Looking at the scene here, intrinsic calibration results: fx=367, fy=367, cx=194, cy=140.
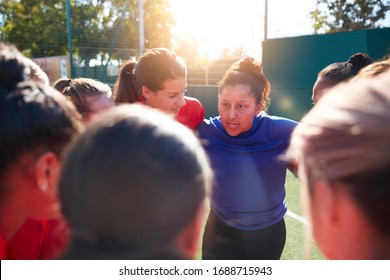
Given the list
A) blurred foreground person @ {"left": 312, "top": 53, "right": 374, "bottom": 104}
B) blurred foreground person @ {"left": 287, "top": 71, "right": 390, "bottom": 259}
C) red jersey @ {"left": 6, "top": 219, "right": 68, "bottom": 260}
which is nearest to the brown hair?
blurred foreground person @ {"left": 312, "top": 53, "right": 374, "bottom": 104}

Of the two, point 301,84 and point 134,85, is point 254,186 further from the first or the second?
point 301,84

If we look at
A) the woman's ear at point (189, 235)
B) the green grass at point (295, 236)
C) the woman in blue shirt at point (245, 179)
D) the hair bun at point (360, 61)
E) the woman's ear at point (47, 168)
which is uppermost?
the hair bun at point (360, 61)


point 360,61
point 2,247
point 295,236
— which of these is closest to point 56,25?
point 295,236

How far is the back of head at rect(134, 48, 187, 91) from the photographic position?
2729 mm

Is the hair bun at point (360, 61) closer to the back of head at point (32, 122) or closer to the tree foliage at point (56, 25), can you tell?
the back of head at point (32, 122)

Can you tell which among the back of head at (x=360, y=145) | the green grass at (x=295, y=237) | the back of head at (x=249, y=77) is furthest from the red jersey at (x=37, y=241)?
the green grass at (x=295, y=237)

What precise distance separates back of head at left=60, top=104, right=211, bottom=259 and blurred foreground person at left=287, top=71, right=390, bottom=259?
1.23ft

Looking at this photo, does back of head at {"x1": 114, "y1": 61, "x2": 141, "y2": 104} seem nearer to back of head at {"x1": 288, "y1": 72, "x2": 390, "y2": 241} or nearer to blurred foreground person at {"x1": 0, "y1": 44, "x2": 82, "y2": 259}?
blurred foreground person at {"x1": 0, "y1": 44, "x2": 82, "y2": 259}

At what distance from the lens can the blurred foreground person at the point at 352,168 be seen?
0.89m

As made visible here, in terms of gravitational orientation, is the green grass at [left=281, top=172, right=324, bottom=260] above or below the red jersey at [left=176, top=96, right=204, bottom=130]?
below

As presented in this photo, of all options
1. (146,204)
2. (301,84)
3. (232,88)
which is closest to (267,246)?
(232,88)

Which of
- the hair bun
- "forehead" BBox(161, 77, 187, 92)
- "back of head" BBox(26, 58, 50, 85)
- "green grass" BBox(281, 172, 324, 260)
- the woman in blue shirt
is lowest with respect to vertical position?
"green grass" BBox(281, 172, 324, 260)

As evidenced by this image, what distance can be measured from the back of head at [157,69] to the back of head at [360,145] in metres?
1.86
